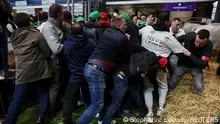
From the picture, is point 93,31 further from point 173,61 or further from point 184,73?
point 184,73

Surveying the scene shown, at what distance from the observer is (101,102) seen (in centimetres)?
217

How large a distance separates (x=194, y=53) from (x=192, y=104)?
82cm

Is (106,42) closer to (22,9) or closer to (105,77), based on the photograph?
(105,77)

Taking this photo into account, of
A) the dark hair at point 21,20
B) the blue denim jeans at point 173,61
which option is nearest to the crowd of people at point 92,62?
the dark hair at point 21,20

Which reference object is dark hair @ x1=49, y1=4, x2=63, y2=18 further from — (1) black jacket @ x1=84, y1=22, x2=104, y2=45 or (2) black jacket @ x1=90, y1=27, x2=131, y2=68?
(2) black jacket @ x1=90, y1=27, x2=131, y2=68

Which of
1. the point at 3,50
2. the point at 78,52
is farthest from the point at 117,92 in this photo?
the point at 3,50

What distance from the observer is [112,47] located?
6.45ft

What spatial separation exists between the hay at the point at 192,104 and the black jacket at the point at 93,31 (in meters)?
1.53

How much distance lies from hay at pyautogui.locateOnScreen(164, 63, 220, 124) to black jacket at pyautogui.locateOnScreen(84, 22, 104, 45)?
5.01ft

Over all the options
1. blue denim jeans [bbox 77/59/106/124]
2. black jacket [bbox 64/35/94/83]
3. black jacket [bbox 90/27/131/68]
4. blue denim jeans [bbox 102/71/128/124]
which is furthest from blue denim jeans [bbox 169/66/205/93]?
black jacket [bbox 64/35/94/83]

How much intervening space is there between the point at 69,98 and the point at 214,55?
14.7ft

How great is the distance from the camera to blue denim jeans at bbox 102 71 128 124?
7.16ft

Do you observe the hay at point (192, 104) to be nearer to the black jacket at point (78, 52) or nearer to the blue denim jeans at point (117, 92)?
the blue denim jeans at point (117, 92)

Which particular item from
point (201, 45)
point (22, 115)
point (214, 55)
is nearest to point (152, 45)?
point (201, 45)
